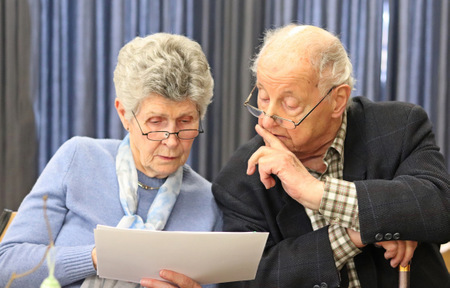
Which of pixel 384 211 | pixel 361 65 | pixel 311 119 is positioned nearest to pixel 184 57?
pixel 311 119

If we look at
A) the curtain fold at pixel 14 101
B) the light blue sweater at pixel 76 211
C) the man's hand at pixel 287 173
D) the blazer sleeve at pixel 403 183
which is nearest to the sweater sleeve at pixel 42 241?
the light blue sweater at pixel 76 211

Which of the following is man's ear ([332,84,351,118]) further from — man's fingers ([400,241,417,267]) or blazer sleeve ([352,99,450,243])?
man's fingers ([400,241,417,267])

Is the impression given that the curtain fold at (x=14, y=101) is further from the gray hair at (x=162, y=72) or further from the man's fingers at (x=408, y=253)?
the man's fingers at (x=408, y=253)

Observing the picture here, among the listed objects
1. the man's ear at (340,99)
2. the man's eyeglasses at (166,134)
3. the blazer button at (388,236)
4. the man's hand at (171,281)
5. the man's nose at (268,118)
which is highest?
the man's ear at (340,99)

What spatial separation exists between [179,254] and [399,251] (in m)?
0.73

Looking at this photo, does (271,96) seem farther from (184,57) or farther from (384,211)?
(384,211)

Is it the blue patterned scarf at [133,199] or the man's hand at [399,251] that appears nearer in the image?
the man's hand at [399,251]

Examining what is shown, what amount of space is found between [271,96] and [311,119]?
0.56 feet

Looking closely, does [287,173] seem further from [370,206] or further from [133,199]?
[133,199]

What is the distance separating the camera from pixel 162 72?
2217 millimetres

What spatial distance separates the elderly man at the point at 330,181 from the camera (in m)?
2.00

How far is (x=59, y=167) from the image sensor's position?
2338 millimetres

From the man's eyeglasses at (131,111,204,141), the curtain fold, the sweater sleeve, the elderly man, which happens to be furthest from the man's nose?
the curtain fold

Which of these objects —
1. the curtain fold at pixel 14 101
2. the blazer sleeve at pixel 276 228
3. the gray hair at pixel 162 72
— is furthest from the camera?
the curtain fold at pixel 14 101
